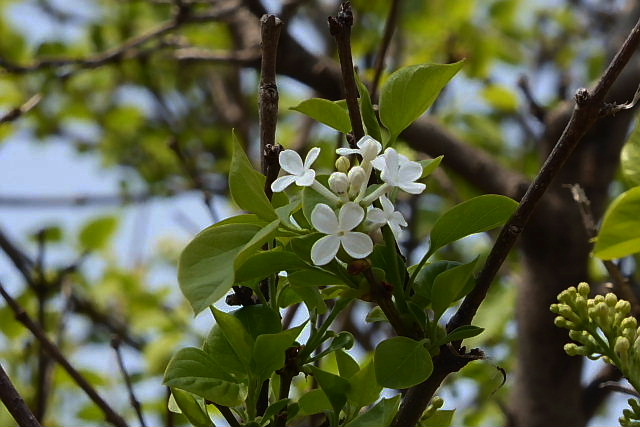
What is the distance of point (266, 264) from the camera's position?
2.19ft

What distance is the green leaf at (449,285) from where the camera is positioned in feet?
2.24

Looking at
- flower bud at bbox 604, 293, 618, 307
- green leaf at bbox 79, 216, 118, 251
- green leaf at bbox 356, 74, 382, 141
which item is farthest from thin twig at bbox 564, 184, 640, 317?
green leaf at bbox 79, 216, 118, 251

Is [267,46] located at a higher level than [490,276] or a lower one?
higher

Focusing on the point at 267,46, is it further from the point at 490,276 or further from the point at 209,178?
the point at 209,178

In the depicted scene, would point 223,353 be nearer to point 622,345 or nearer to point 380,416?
point 380,416

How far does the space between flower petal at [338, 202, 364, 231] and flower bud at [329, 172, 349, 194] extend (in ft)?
0.11

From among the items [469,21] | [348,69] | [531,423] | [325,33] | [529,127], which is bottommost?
[531,423]

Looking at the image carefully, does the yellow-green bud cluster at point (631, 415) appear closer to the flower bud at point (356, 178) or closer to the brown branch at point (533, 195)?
the brown branch at point (533, 195)

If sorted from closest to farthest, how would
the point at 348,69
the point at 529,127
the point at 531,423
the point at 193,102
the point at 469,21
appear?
the point at 348,69
the point at 531,423
the point at 469,21
the point at 529,127
the point at 193,102

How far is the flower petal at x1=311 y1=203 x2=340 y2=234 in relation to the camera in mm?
624

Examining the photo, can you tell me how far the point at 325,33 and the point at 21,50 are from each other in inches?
44.0

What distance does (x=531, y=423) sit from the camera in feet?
5.46

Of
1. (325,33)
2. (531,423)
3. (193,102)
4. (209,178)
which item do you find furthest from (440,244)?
(193,102)

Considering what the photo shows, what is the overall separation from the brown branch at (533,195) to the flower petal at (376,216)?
0.35 ft
